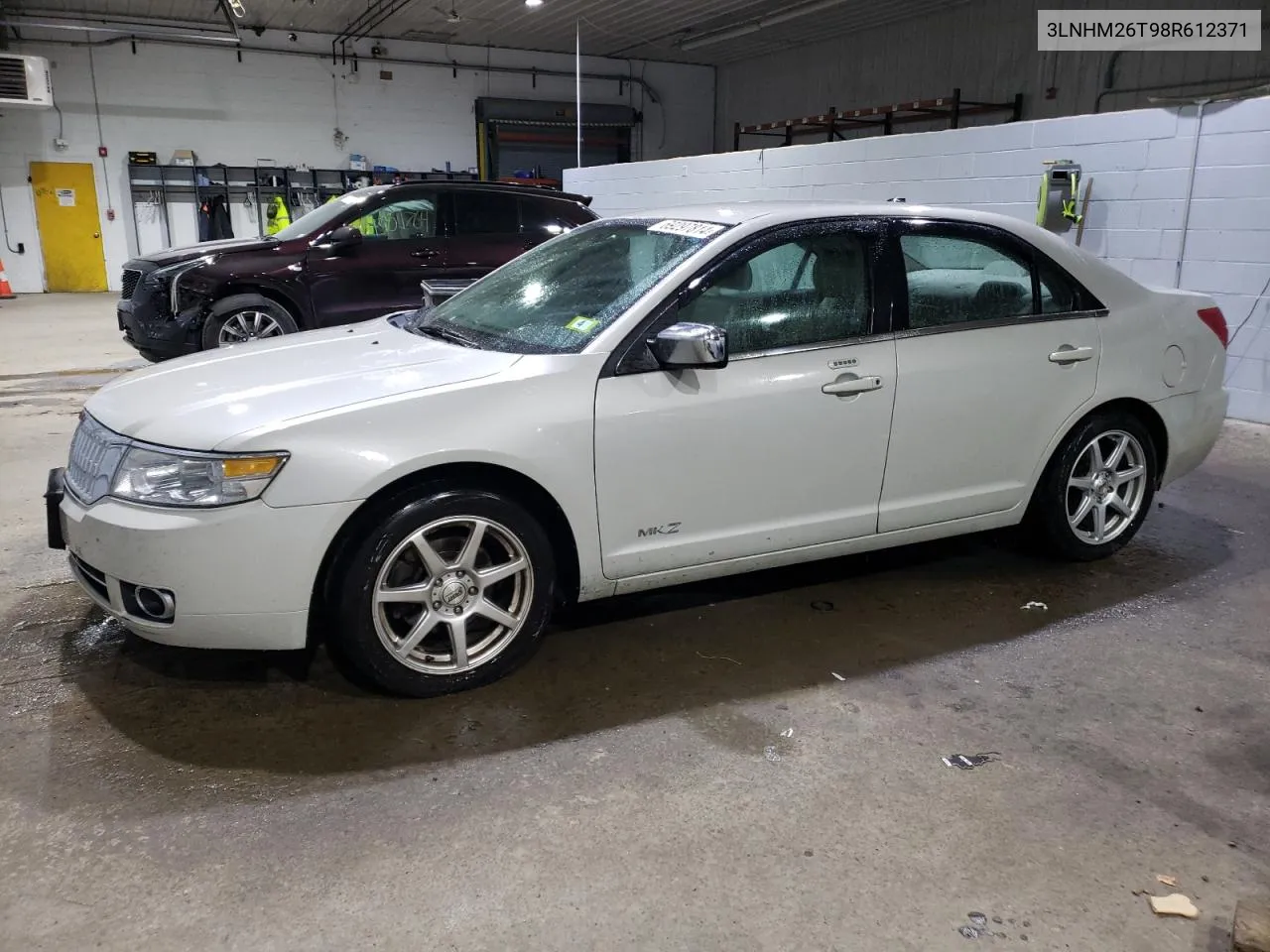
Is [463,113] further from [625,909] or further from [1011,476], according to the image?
[625,909]

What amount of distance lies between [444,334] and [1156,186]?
605cm

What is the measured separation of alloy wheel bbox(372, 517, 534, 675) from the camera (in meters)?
2.75

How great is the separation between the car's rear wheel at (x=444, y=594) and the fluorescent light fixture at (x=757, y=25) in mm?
14942

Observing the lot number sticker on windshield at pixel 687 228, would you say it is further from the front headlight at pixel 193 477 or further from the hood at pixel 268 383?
the front headlight at pixel 193 477

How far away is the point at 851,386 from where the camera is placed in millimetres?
3188

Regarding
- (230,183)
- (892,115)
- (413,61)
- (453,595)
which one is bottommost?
(453,595)

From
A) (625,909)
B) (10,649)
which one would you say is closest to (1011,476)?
(625,909)

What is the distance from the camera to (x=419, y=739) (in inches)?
105

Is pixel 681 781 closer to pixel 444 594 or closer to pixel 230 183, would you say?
pixel 444 594

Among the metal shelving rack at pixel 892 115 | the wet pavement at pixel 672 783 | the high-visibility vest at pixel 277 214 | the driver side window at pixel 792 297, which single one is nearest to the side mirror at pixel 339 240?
the wet pavement at pixel 672 783

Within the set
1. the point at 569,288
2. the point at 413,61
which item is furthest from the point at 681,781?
the point at 413,61

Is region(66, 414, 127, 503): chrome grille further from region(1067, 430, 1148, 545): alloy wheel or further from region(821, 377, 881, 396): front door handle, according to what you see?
region(1067, 430, 1148, 545): alloy wheel

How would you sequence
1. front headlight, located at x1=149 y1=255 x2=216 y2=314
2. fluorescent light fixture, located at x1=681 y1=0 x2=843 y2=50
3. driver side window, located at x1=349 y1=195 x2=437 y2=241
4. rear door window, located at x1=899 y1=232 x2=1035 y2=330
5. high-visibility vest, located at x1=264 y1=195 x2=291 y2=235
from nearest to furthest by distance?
rear door window, located at x1=899 y1=232 x2=1035 y2=330 < front headlight, located at x1=149 y1=255 x2=216 y2=314 < driver side window, located at x1=349 y1=195 x2=437 y2=241 < fluorescent light fixture, located at x1=681 y1=0 x2=843 y2=50 < high-visibility vest, located at x1=264 y1=195 x2=291 y2=235

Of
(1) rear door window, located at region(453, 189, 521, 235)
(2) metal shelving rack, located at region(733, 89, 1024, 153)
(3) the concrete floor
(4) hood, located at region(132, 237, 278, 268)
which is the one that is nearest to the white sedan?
(3) the concrete floor
